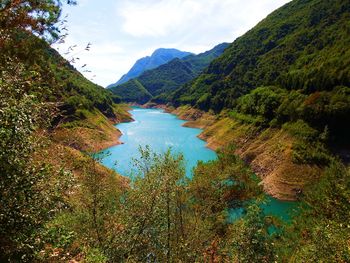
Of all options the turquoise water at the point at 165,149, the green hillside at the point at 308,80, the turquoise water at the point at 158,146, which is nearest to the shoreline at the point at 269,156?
the turquoise water at the point at 165,149

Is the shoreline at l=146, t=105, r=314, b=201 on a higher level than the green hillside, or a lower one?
lower

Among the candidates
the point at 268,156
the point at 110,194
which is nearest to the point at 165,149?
the point at 268,156

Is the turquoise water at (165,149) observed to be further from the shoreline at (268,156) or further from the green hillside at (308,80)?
the green hillside at (308,80)

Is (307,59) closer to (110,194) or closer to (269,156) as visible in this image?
(269,156)

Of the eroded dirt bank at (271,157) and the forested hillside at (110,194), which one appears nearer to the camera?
the forested hillside at (110,194)

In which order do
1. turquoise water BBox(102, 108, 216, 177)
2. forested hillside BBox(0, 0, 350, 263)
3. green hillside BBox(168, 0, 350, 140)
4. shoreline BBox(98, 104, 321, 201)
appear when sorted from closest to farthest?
forested hillside BBox(0, 0, 350, 263)
shoreline BBox(98, 104, 321, 201)
green hillside BBox(168, 0, 350, 140)
turquoise water BBox(102, 108, 216, 177)

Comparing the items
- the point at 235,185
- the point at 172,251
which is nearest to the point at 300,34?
the point at 235,185

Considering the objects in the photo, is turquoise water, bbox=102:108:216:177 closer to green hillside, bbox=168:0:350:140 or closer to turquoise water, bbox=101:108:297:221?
turquoise water, bbox=101:108:297:221

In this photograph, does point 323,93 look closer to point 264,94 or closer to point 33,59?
point 264,94

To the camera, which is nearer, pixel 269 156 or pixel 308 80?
pixel 269 156

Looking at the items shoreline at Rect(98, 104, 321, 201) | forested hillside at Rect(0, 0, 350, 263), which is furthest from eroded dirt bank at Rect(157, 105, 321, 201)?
forested hillside at Rect(0, 0, 350, 263)

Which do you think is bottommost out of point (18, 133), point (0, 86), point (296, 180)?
point (296, 180)

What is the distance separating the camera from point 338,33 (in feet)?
471

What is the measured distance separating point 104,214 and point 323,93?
79.5 metres
